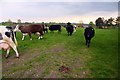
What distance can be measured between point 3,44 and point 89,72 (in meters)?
6.59

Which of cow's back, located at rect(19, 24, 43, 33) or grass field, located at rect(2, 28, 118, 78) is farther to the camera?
cow's back, located at rect(19, 24, 43, 33)

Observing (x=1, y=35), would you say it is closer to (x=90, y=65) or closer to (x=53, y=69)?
(x=53, y=69)

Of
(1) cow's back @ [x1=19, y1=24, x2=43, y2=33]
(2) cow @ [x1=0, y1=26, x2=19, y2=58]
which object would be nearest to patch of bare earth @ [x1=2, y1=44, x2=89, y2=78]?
(2) cow @ [x1=0, y1=26, x2=19, y2=58]

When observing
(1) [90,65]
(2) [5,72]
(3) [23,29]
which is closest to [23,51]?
(2) [5,72]

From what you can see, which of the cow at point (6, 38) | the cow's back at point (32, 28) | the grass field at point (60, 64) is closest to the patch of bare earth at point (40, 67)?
the grass field at point (60, 64)

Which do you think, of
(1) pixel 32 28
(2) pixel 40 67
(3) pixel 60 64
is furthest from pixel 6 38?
(1) pixel 32 28

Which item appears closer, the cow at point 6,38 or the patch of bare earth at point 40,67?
the patch of bare earth at point 40,67

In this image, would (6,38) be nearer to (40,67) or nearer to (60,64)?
(40,67)

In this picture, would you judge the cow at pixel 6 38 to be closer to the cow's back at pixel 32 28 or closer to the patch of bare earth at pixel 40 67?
the patch of bare earth at pixel 40 67

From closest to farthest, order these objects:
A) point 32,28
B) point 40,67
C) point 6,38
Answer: point 40,67, point 6,38, point 32,28

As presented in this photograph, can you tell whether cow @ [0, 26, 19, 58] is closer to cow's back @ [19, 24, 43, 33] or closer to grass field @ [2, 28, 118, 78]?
grass field @ [2, 28, 118, 78]

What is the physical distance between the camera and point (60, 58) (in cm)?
1479

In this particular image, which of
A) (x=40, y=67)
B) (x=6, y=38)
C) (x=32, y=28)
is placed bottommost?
(x=40, y=67)

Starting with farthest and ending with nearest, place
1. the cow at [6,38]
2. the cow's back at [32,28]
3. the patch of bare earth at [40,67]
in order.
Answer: the cow's back at [32,28], the cow at [6,38], the patch of bare earth at [40,67]
